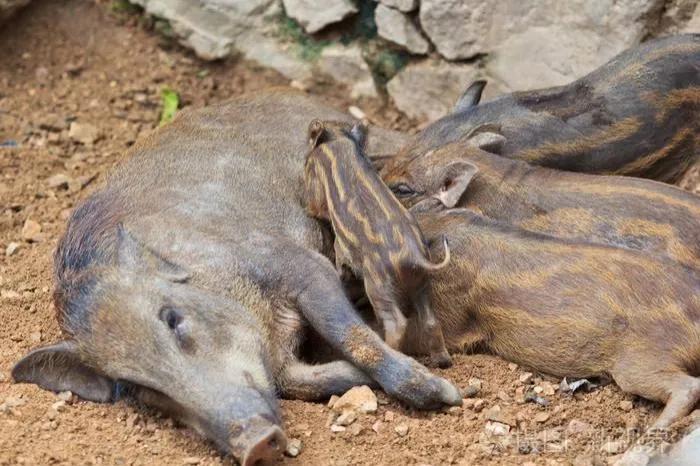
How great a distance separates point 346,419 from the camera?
429 cm

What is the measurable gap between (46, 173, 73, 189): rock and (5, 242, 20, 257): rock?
61cm

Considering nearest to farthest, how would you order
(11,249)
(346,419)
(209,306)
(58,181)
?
(346,419), (209,306), (11,249), (58,181)

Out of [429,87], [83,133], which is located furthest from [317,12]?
[83,133]

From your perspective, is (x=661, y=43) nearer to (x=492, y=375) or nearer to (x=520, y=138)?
(x=520, y=138)

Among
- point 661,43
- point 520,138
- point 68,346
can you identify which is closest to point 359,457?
point 68,346

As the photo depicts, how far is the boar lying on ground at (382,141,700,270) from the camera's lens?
4535mm

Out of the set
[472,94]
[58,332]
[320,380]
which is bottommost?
[58,332]

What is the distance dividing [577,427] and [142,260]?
1.77m

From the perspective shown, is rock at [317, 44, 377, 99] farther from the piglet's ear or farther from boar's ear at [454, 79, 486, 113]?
the piglet's ear

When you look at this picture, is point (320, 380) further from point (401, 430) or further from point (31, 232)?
point (31, 232)

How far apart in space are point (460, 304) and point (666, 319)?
0.85 m

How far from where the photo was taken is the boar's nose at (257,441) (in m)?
3.81

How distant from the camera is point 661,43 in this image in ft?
17.9

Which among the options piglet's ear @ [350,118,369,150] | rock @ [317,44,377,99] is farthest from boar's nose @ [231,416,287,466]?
rock @ [317,44,377,99]
